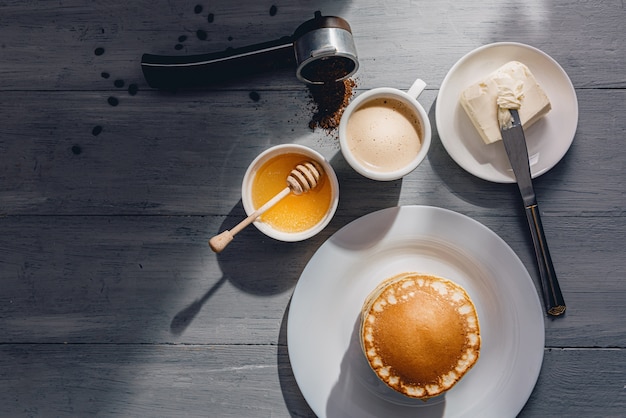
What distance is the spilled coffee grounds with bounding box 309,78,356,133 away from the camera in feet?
3.93

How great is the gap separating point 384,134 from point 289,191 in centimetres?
22

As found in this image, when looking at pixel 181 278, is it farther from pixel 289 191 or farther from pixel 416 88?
pixel 416 88

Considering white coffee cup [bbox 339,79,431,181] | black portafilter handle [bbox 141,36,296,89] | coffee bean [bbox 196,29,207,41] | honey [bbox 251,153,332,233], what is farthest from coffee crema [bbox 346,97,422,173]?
coffee bean [bbox 196,29,207,41]

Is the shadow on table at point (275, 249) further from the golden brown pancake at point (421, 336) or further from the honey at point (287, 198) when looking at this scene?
the golden brown pancake at point (421, 336)

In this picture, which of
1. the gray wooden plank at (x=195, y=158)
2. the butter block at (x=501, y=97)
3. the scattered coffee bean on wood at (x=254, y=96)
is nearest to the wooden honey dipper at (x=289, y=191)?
the gray wooden plank at (x=195, y=158)

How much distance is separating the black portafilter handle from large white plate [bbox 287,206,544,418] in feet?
1.26

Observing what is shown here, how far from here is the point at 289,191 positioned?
1.11 metres

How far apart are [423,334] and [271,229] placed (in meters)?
0.36

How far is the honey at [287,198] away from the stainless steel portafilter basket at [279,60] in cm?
19

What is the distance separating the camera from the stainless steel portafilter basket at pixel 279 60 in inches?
43.1

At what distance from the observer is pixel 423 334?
1.06 meters

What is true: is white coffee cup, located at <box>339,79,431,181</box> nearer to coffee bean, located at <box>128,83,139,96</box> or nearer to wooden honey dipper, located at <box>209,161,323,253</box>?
wooden honey dipper, located at <box>209,161,323,253</box>

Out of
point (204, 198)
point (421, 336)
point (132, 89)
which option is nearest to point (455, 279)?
point (421, 336)

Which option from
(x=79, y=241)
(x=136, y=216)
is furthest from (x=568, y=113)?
(x=79, y=241)
